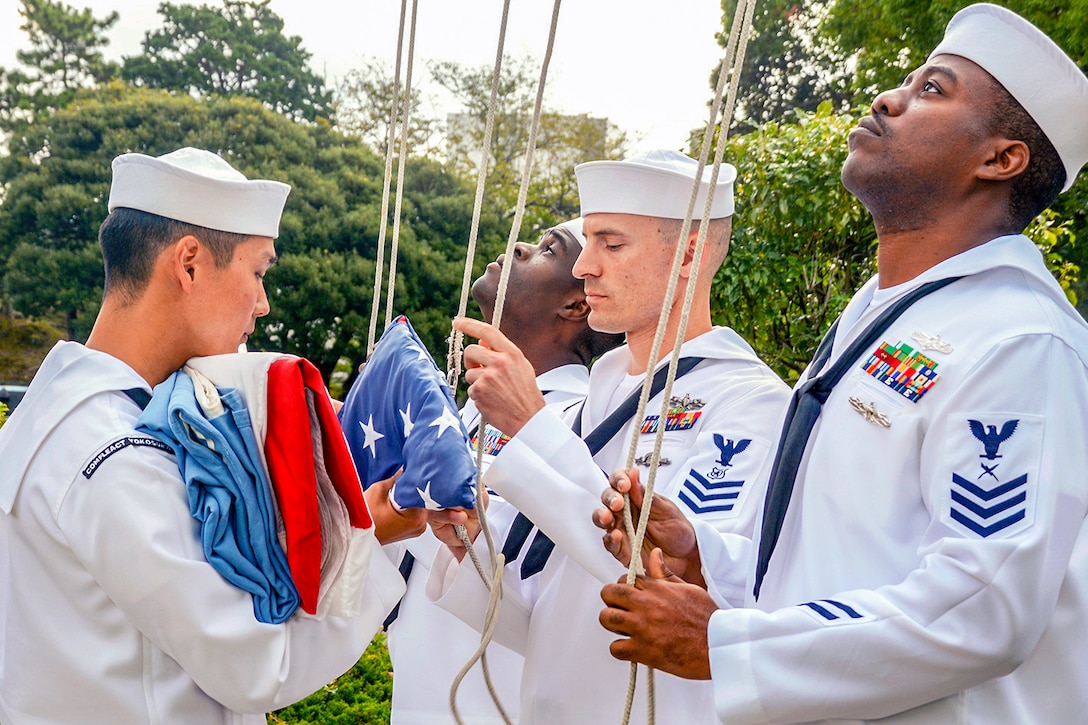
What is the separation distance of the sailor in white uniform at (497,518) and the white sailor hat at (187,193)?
1.02 metres

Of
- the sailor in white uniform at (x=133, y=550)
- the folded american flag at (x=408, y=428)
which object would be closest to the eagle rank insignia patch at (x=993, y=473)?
the folded american flag at (x=408, y=428)

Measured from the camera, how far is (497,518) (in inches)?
135

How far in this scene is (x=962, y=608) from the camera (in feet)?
6.14

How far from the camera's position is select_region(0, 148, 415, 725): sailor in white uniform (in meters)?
2.13

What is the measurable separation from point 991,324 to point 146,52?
112ft

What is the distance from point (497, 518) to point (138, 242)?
1431mm

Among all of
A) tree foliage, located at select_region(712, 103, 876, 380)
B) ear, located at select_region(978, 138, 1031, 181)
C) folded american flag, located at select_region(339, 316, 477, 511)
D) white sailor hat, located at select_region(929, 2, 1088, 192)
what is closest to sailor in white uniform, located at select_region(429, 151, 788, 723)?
folded american flag, located at select_region(339, 316, 477, 511)

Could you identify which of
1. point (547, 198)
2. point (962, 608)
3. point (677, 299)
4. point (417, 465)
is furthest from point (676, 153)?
point (547, 198)

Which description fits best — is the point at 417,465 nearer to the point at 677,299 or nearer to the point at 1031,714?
the point at 677,299

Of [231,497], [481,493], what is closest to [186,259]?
[231,497]

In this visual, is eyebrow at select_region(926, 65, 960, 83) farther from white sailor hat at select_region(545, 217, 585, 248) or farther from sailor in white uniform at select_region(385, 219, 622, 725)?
white sailor hat at select_region(545, 217, 585, 248)

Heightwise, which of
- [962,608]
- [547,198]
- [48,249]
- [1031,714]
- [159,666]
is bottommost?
[48,249]

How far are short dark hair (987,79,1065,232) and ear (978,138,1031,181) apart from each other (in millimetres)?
13

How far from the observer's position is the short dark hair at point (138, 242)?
2.46m
